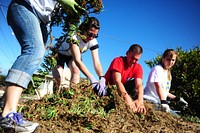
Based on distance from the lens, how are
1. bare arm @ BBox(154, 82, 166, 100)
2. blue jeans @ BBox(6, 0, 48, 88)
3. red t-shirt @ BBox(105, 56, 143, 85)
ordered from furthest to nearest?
bare arm @ BBox(154, 82, 166, 100)
red t-shirt @ BBox(105, 56, 143, 85)
blue jeans @ BBox(6, 0, 48, 88)

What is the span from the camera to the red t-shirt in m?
4.12

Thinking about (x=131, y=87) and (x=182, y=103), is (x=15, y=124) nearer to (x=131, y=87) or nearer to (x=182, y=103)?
(x=131, y=87)

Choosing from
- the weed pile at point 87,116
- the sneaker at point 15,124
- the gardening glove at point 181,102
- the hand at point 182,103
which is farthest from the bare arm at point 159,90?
the sneaker at point 15,124

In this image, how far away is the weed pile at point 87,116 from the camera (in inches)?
87.4

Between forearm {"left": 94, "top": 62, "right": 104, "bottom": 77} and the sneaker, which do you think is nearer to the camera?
the sneaker

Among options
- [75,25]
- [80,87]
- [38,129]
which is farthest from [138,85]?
[38,129]

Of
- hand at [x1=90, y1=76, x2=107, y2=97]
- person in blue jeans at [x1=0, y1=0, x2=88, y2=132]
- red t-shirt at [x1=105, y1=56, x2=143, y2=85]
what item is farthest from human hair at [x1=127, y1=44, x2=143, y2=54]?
person in blue jeans at [x1=0, y1=0, x2=88, y2=132]

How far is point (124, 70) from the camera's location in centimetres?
419

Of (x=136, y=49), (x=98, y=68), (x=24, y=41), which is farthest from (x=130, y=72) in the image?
(x=24, y=41)

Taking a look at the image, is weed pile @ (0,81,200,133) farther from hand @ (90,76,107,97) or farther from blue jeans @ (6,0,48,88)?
blue jeans @ (6,0,48,88)

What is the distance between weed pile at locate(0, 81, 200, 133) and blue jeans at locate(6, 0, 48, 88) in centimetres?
45

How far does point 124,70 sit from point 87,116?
1974mm

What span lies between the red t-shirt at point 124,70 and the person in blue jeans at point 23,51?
6.68ft

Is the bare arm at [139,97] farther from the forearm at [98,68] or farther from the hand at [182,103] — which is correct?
the hand at [182,103]
